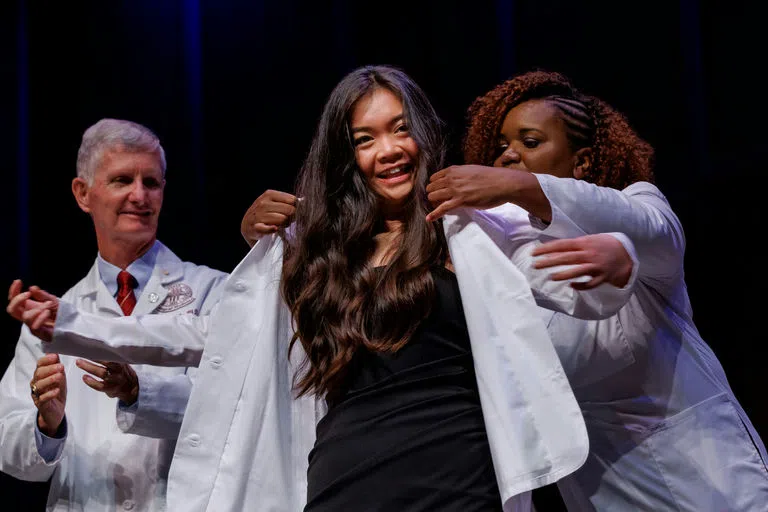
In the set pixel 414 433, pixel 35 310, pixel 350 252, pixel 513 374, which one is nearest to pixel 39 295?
pixel 35 310

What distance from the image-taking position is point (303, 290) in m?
1.85

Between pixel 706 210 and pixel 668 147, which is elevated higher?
pixel 668 147

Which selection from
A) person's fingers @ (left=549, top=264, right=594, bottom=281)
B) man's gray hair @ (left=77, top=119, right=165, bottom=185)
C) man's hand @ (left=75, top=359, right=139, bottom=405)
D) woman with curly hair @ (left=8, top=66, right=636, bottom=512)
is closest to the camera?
person's fingers @ (left=549, top=264, right=594, bottom=281)

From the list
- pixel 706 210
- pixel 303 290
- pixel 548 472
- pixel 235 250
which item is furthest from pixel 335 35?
pixel 548 472

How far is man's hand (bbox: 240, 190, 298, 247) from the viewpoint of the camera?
6.28ft

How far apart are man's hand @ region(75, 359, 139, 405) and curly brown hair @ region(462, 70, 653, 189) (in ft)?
3.34

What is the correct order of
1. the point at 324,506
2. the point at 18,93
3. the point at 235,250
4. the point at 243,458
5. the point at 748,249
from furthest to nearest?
the point at 18,93 → the point at 235,250 → the point at 748,249 → the point at 243,458 → the point at 324,506

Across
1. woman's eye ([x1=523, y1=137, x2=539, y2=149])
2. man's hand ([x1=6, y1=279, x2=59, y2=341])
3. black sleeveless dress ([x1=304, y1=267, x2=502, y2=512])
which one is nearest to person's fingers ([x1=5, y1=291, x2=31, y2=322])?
man's hand ([x1=6, y1=279, x2=59, y2=341])

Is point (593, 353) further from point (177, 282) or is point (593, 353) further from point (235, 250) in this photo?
point (235, 250)

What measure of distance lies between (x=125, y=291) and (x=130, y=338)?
0.80 m

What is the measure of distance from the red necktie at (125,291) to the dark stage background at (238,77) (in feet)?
2.64

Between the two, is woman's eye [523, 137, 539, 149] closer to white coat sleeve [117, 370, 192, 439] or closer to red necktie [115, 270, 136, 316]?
white coat sleeve [117, 370, 192, 439]

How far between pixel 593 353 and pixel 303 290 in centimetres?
60

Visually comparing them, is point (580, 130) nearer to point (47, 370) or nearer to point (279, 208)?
point (279, 208)
